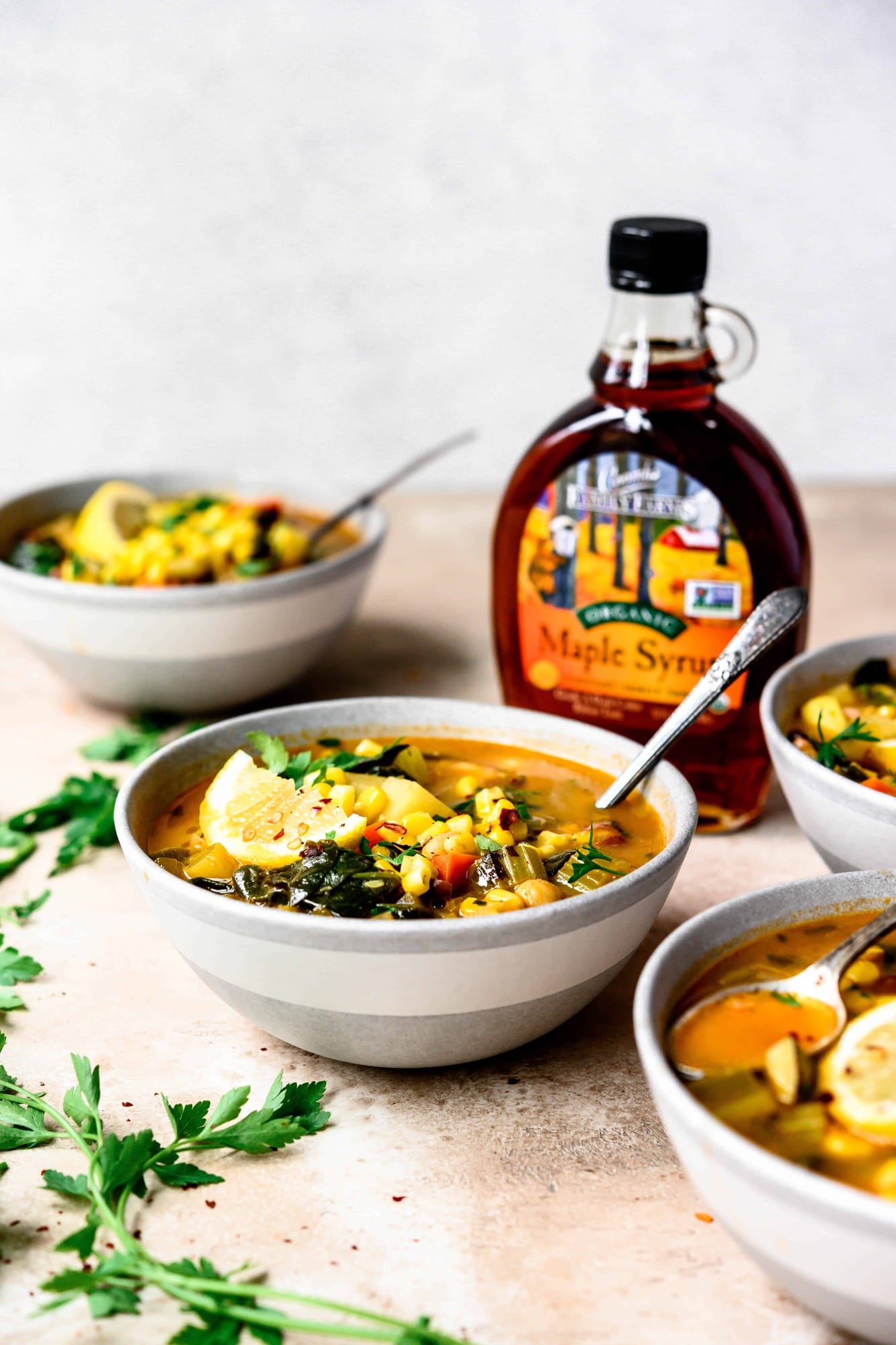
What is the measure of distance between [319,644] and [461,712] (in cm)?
66

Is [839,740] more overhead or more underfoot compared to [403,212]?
more underfoot

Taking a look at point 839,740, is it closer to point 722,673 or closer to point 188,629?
point 722,673

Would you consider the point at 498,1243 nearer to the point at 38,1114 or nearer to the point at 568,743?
the point at 38,1114

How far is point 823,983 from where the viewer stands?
4.12 feet

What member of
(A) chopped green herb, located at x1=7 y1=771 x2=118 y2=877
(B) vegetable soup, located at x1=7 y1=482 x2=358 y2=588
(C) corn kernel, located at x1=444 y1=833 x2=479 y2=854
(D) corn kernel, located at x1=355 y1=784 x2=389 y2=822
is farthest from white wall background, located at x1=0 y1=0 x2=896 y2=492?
(C) corn kernel, located at x1=444 y1=833 x2=479 y2=854

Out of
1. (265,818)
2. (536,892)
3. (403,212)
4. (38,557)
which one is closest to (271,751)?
(265,818)

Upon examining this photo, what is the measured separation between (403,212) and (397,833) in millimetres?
3105

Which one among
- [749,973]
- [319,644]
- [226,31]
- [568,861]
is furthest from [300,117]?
[749,973]

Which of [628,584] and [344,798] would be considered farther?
[628,584]

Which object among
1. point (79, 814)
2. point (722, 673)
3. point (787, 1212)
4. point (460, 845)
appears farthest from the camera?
point (79, 814)

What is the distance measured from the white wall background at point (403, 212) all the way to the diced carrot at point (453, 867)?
3164mm

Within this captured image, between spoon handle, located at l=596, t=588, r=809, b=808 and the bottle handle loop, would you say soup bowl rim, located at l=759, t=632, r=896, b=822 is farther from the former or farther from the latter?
the bottle handle loop

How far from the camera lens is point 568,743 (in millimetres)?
1798

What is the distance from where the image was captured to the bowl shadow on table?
2580 mm
